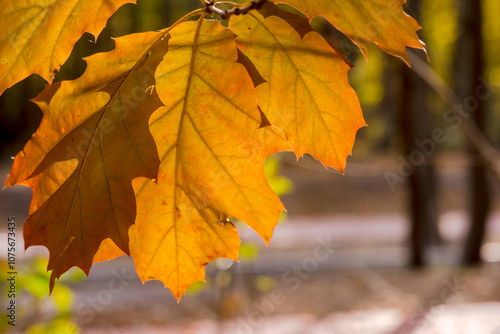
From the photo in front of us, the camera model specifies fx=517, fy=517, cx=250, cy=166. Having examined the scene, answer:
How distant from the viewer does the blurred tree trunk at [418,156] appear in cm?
655

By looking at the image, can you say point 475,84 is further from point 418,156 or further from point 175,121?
point 175,121

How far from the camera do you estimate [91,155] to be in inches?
20.6

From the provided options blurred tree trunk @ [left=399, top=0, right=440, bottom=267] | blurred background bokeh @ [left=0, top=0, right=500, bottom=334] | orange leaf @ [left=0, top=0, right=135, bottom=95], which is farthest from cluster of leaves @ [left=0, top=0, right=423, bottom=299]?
blurred tree trunk @ [left=399, top=0, right=440, bottom=267]

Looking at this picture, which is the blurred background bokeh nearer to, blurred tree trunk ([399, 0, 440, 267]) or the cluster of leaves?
blurred tree trunk ([399, 0, 440, 267])

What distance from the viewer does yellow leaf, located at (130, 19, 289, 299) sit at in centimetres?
51

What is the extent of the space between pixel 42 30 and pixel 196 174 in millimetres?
213

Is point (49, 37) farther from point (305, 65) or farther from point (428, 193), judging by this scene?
point (428, 193)

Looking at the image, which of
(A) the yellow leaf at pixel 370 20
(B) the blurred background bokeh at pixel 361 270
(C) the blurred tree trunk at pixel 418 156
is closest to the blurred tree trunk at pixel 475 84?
(B) the blurred background bokeh at pixel 361 270

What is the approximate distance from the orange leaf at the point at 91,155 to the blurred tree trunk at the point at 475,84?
19.6 feet

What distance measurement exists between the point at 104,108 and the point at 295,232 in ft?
31.3

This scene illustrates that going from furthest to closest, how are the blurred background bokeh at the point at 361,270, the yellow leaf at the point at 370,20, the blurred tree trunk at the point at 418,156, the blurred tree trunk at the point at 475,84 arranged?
the blurred tree trunk at the point at 418,156, the blurred tree trunk at the point at 475,84, the blurred background bokeh at the point at 361,270, the yellow leaf at the point at 370,20

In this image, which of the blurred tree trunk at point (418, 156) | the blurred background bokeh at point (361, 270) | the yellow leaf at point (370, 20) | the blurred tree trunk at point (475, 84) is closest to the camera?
the yellow leaf at point (370, 20)

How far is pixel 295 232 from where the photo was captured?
9.91 metres

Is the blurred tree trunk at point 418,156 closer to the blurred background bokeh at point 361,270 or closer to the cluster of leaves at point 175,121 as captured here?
the blurred background bokeh at point 361,270
